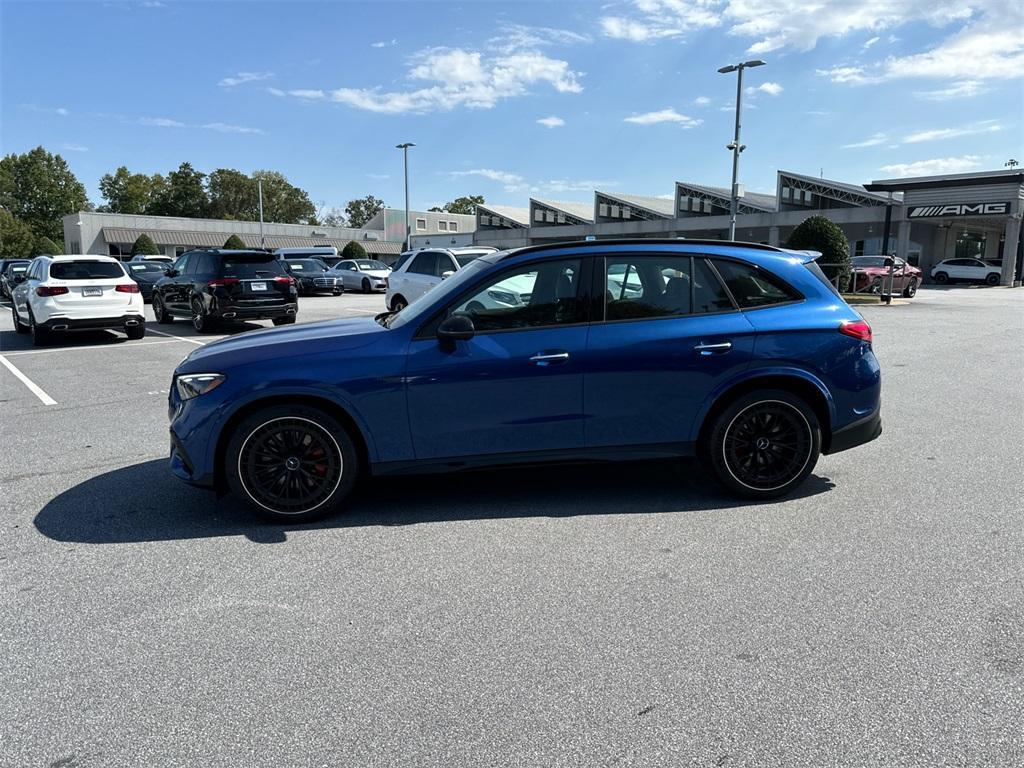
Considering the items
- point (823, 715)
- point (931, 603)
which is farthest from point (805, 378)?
point (823, 715)

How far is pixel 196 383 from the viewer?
14.7 ft

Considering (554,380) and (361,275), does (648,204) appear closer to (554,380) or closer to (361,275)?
(361,275)

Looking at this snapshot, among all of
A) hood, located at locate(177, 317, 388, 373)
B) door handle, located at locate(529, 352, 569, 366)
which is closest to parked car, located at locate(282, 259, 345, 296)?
hood, located at locate(177, 317, 388, 373)

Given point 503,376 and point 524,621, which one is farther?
point 503,376

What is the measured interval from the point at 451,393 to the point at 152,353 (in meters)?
9.96

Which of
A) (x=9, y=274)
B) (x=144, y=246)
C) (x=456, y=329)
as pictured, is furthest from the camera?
(x=144, y=246)

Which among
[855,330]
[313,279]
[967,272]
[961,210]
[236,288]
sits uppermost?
[961,210]

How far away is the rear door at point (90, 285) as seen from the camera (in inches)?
520

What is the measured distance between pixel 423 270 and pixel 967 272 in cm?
3798

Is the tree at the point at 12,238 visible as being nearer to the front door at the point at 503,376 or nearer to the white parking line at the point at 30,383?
the white parking line at the point at 30,383

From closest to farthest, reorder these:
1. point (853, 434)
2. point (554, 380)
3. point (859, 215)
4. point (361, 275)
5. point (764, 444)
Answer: point (554, 380)
point (764, 444)
point (853, 434)
point (361, 275)
point (859, 215)

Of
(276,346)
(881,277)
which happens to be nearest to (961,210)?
(881,277)

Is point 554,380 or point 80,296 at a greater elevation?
point 80,296

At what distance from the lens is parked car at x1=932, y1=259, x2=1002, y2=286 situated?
4103cm
